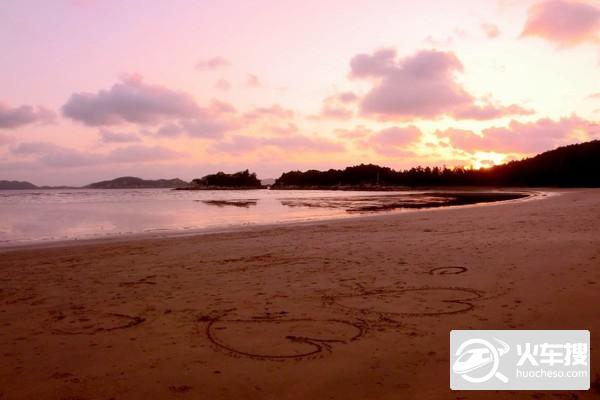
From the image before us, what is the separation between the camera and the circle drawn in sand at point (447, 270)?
7.32 m

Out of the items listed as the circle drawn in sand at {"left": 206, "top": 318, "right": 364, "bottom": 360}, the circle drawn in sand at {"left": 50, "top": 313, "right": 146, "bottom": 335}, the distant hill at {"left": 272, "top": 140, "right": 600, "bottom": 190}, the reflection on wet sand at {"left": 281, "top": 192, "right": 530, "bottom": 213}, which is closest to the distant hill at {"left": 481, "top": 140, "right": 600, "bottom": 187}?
the distant hill at {"left": 272, "top": 140, "right": 600, "bottom": 190}

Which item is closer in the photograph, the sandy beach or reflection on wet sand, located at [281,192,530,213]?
the sandy beach

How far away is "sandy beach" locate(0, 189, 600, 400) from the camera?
3.46 meters

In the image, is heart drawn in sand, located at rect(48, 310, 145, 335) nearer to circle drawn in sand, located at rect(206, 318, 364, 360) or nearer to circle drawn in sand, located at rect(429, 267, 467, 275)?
circle drawn in sand, located at rect(206, 318, 364, 360)

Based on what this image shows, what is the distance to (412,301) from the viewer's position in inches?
221

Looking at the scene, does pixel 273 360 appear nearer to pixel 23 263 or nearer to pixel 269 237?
pixel 23 263

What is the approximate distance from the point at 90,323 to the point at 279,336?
234cm

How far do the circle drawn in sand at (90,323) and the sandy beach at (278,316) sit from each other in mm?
28

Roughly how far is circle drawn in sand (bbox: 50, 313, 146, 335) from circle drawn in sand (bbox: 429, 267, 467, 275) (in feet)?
15.8

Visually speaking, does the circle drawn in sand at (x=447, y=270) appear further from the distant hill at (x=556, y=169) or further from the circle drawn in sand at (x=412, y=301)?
the distant hill at (x=556, y=169)

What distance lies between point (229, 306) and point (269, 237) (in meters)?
8.02

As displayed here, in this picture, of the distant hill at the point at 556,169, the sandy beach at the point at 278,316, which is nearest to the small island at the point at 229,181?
the distant hill at the point at 556,169

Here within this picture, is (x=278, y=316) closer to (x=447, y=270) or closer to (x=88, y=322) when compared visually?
(x=88, y=322)

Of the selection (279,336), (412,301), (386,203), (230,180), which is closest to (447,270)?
(412,301)
